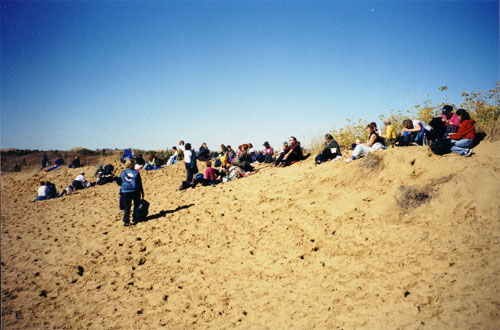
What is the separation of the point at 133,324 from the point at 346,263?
352 centimetres

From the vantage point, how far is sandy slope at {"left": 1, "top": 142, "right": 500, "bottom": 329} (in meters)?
3.44

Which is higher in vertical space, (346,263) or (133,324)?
(346,263)

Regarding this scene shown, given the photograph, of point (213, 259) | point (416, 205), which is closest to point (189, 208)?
point (213, 259)

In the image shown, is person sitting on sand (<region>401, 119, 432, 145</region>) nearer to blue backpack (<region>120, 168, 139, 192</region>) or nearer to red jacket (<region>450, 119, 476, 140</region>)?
red jacket (<region>450, 119, 476, 140</region>)

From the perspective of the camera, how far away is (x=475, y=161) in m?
5.24

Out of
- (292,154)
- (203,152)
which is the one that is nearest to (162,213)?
(292,154)

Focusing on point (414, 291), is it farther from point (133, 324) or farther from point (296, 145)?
point (296, 145)

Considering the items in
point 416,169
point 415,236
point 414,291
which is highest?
point 416,169

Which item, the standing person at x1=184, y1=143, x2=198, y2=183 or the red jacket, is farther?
the standing person at x1=184, y1=143, x2=198, y2=183

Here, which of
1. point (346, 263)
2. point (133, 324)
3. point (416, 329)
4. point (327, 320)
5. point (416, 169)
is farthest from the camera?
point (416, 169)

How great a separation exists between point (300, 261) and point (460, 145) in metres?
4.47

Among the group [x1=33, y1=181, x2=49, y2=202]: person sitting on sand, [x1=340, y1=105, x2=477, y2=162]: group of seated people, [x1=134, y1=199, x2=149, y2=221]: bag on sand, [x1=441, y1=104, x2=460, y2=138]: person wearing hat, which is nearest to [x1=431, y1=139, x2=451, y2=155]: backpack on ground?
[x1=340, y1=105, x2=477, y2=162]: group of seated people

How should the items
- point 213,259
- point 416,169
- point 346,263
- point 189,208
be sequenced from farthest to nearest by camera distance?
point 189,208 → point 416,169 → point 213,259 → point 346,263

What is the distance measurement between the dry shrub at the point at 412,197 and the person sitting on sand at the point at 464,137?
145cm
